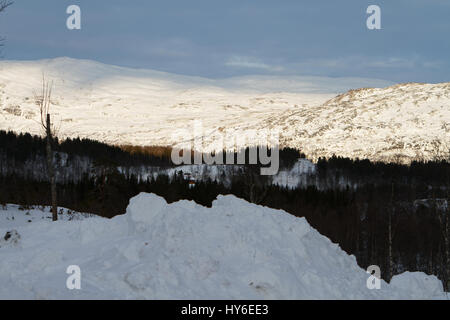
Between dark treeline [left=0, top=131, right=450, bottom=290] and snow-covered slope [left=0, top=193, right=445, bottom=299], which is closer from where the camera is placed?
snow-covered slope [left=0, top=193, right=445, bottom=299]

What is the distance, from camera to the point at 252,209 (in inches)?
516

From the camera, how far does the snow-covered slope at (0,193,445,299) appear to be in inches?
378

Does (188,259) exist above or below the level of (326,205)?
above

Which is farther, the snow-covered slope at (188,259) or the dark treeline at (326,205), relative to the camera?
the dark treeline at (326,205)

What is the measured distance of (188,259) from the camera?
33.9 feet

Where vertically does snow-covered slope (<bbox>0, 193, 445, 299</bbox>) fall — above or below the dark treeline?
above

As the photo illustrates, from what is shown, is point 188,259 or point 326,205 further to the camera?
point 326,205

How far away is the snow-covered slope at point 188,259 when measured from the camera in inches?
378

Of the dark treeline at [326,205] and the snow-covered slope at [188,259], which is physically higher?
the snow-covered slope at [188,259]
